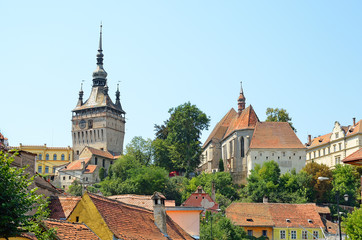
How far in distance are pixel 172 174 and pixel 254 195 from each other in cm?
2124

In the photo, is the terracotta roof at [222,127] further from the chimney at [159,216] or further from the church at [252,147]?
the chimney at [159,216]

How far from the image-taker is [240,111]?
110 meters

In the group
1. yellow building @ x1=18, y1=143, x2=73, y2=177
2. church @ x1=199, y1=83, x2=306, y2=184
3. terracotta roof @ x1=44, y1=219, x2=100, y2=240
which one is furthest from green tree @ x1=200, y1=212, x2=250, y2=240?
yellow building @ x1=18, y1=143, x2=73, y2=177

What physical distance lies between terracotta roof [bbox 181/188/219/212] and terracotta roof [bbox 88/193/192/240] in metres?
40.4

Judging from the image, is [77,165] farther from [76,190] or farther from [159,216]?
[159,216]

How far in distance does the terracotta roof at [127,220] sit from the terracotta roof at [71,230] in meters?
1.09

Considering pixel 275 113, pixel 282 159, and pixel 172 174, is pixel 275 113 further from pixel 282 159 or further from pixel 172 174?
pixel 172 174

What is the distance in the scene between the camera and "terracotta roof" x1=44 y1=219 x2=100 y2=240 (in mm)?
21830

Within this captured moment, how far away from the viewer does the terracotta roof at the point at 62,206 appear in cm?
2720

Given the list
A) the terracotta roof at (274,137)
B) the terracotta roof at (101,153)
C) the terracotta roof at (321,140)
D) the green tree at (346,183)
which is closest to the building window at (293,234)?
the green tree at (346,183)

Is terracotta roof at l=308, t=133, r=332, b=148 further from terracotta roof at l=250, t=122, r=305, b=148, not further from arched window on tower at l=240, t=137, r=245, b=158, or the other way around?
arched window on tower at l=240, t=137, r=245, b=158

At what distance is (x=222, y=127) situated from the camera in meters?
112

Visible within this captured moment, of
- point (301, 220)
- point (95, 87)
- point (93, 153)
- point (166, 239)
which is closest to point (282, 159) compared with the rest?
point (301, 220)

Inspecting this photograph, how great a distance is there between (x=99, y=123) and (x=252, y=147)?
43.8 meters
